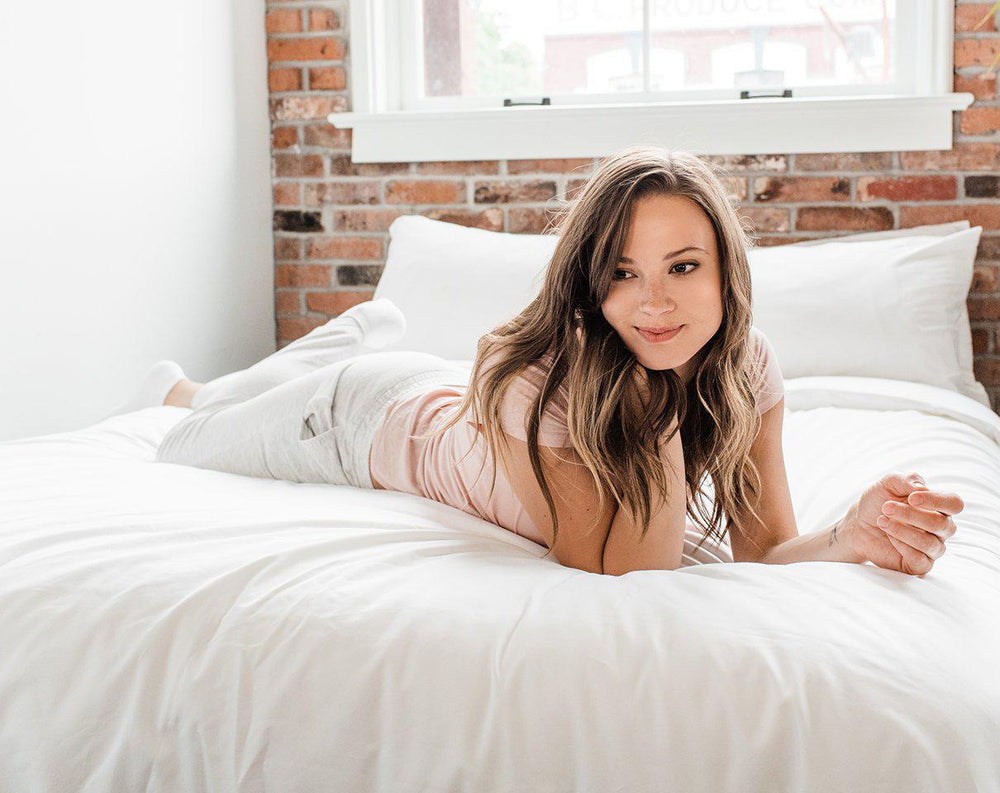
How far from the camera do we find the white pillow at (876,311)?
235cm

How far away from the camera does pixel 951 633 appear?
96 centimetres

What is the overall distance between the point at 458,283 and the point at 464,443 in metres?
1.24

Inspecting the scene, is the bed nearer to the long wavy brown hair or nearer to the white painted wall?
the long wavy brown hair

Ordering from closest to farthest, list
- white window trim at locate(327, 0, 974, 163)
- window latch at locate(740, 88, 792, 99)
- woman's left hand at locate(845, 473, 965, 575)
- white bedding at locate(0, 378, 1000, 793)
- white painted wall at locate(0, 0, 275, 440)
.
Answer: white bedding at locate(0, 378, 1000, 793) → woman's left hand at locate(845, 473, 965, 575) → white painted wall at locate(0, 0, 275, 440) → white window trim at locate(327, 0, 974, 163) → window latch at locate(740, 88, 792, 99)

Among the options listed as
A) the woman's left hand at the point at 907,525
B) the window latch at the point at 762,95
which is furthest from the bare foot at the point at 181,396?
the window latch at the point at 762,95

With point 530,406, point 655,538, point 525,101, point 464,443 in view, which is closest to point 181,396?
point 464,443

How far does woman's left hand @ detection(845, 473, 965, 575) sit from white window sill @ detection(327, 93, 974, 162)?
1757 millimetres

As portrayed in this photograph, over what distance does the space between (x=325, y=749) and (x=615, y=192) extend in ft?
2.32

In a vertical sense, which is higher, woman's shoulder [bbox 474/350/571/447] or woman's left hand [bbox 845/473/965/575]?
woman's shoulder [bbox 474/350/571/447]

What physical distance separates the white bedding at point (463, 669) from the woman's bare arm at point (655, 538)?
0.09 meters

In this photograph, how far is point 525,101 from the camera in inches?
120

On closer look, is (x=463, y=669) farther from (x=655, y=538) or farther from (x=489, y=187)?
(x=489, y=187)

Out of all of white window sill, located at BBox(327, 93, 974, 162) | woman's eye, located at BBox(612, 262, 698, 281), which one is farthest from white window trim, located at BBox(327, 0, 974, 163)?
woman's eye, located at BBox(612, 262, 698, 281)

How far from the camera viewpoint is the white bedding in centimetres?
87
